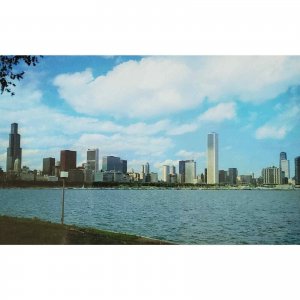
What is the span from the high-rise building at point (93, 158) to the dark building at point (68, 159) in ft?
0.92

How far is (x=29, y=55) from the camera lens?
5.66 m

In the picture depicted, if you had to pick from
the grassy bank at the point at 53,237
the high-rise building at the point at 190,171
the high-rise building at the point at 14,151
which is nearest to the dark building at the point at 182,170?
the high-rise building at the point at 190,171

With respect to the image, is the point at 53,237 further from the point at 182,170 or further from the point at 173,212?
the point at 173,212

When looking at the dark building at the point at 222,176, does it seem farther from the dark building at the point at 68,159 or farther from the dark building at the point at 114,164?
the dark building at the point at 68,159

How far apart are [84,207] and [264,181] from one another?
3.90m

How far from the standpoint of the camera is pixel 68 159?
7.74 metres

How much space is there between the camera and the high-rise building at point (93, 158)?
7745 millimetres

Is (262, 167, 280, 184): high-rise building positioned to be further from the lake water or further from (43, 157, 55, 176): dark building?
(43, 157, 55, 176): dark building

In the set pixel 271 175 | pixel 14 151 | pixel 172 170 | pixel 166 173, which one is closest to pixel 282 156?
pixel 271 175

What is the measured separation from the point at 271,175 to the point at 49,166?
4.21 metres

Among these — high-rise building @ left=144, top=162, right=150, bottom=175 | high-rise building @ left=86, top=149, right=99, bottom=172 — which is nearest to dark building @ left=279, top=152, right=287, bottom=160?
high-rise building @ left=144, top=162, right=150, bottom=175
